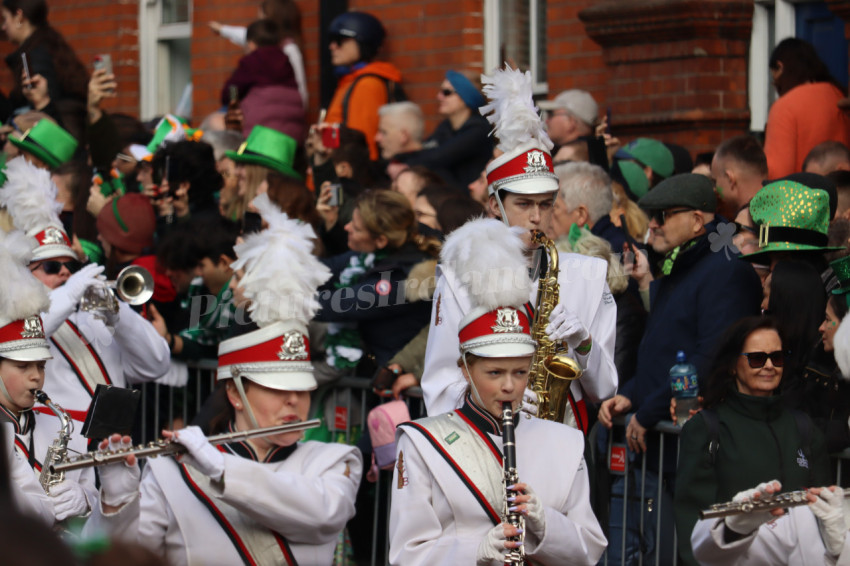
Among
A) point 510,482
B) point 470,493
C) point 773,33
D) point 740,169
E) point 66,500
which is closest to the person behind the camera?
point 510,482

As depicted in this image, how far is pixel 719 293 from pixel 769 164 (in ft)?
7.43

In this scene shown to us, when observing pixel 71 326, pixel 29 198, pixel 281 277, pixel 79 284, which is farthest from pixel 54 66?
pixel 281 277

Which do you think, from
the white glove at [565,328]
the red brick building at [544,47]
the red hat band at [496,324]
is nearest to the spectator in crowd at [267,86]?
the red brick building at [544,47]

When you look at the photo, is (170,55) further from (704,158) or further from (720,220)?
(720,220)

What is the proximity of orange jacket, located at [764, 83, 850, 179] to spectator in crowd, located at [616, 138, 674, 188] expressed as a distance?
24.1 inches

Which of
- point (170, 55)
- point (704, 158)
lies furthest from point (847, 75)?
point (170, 55)

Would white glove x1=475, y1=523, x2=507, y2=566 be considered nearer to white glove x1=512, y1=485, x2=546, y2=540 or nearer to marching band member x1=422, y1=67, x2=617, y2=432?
white glove x1=512, y1=485, x2=546, y2=540

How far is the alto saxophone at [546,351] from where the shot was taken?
5281 mm

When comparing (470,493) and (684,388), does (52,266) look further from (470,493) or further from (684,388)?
(470,493)

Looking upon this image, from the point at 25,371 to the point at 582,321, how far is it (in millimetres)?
2277

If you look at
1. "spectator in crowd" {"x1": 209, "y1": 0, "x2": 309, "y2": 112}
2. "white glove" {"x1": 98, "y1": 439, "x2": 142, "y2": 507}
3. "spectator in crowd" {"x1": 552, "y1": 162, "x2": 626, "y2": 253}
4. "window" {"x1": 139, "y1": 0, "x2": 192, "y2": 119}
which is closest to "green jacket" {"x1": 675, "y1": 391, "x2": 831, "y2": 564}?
"spectator in crowd" {"x1": 552, "y1": 162, "x2": 626, "y2": 253}

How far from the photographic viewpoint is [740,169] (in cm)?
725

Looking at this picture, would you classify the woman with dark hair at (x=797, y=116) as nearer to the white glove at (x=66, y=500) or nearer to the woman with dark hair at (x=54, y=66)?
the white glove at (x=66, y=500)

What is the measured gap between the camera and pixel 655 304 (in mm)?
6438
